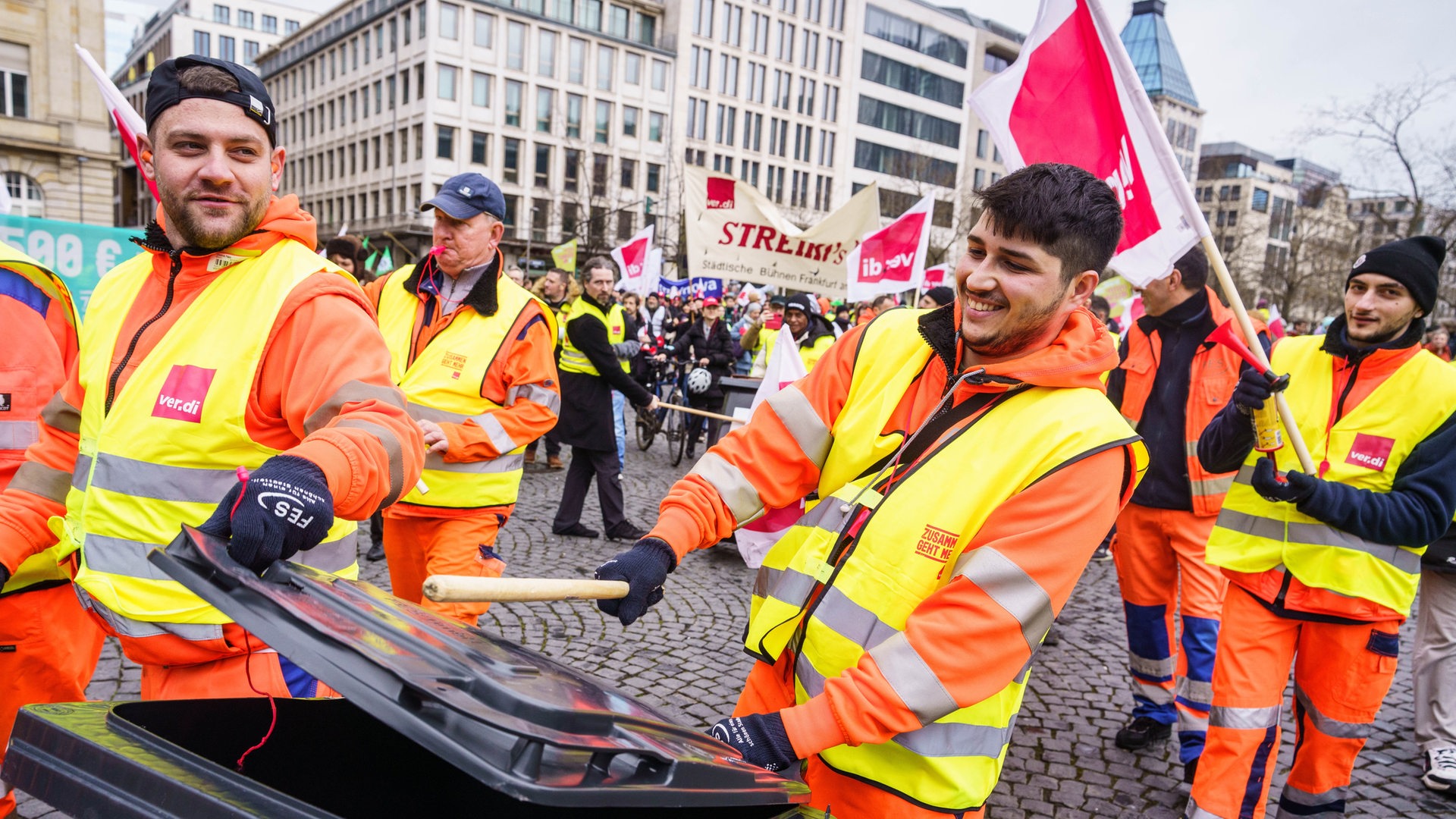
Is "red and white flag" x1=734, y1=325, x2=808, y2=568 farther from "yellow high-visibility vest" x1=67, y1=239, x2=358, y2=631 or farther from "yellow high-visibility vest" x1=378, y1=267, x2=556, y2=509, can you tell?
"yellow high-visibility vest" x1=67, y1=239, x2=358, y2=631

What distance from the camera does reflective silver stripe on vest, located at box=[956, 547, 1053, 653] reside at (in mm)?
1641

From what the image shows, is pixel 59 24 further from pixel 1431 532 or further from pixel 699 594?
pixel 1431 532

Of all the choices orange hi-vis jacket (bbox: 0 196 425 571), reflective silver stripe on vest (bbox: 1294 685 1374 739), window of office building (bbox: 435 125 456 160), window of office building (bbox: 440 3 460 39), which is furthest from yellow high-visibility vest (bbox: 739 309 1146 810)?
window of office building (bbox: 440 3 460 39)

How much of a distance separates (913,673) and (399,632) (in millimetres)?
911

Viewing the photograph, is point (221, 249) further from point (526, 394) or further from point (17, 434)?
point (526, 394)

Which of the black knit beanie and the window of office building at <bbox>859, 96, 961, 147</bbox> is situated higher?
the window of office building at <bbox>859, 96, 961, 147</bbox>

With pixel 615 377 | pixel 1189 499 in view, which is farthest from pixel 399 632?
pixel 615 377

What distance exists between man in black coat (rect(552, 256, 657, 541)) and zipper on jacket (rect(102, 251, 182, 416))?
16.5 ft

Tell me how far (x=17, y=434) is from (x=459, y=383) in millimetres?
1586

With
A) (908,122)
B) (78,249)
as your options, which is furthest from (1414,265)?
(908,122)

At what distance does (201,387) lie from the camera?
1.89 metres

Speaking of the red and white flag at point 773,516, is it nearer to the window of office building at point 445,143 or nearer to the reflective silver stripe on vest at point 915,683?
the reflective silver stripe on vest at point 915,683

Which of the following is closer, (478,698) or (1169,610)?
(478,698)

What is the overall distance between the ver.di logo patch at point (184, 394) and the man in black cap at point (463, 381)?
5.47 feet
